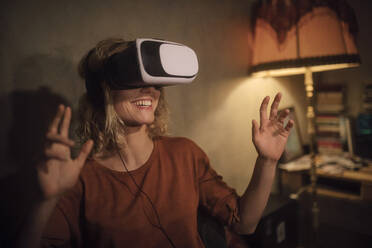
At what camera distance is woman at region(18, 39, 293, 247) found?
728mm

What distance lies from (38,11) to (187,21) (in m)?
0.69

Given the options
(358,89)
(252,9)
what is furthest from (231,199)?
(358,89)

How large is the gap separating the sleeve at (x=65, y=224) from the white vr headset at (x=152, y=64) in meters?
0.38

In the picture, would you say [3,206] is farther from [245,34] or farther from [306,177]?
[306,177]

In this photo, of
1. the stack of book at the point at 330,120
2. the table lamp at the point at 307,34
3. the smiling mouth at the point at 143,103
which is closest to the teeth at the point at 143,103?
the smiling mouth at the point at 143,103

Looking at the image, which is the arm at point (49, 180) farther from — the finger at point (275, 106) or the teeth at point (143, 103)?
the finger at point (275, 106)

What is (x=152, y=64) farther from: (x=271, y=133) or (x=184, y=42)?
(x=184, y=42)

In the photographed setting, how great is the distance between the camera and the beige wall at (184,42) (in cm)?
77

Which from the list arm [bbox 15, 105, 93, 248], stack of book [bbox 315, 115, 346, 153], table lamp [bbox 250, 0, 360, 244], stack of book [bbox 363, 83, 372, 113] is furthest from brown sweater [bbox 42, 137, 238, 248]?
stack of book [bbox 363, 83, 372, 113]

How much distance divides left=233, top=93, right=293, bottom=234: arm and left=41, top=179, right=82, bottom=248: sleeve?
56 cm

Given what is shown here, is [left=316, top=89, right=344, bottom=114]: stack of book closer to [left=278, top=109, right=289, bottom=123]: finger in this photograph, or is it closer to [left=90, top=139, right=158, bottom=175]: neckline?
[left=278, top=109, right=289, bottom=123]: finger

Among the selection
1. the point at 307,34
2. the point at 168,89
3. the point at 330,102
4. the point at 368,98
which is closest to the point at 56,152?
the point at 168,89

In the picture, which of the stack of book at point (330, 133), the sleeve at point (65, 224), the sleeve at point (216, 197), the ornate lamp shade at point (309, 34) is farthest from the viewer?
the stack of book at point (330, 133)

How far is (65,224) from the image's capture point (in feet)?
2.28
